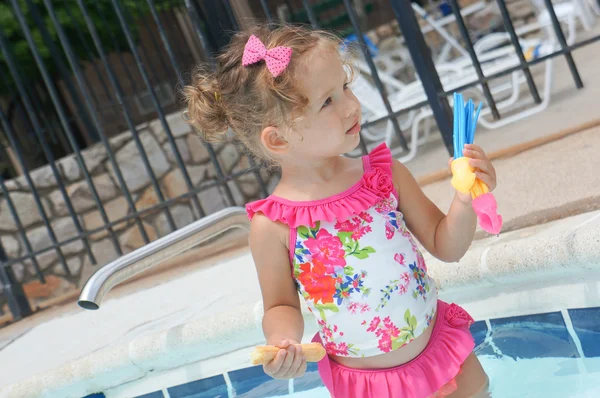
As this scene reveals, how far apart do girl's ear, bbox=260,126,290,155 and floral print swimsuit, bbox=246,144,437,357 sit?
130 millimetres

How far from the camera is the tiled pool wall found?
1.98 m

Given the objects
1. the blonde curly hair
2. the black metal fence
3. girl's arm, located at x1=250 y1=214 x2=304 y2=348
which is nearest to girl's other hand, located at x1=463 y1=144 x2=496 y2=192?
the blonde curly hair

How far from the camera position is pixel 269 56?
159cm

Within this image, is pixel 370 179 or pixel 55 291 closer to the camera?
pixel 370 179

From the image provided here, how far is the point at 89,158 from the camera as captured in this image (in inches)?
246

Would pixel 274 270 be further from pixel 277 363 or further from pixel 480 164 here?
pixel 480 164

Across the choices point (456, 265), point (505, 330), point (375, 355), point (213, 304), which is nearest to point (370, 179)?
point (375, 355)

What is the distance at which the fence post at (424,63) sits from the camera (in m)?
4.04

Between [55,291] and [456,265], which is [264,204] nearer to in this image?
[456,265]

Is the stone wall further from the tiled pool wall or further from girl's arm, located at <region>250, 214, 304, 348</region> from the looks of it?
girl's arm, located at <region>250, 214, 304, 348</region>

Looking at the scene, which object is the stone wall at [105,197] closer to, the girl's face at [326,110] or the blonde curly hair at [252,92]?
the blonde curly hair at [252,92]

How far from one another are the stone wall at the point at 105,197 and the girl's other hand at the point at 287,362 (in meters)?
4.90

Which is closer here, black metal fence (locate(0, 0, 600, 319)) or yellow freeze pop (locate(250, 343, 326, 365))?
yellow freeze pop (locate(250, 343, 326, 365))

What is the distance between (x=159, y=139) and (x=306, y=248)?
189 inches
